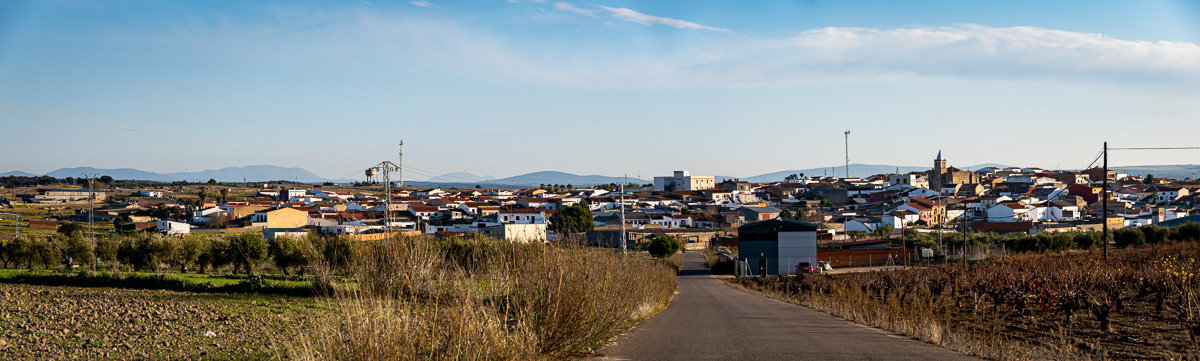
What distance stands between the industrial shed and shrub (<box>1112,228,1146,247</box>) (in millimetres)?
19756

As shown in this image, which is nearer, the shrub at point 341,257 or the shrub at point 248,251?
the shrub at point 341,257

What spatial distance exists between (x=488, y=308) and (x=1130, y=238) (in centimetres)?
4649

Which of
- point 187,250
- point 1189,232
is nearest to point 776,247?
point 1189,232

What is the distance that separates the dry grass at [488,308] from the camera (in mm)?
5305

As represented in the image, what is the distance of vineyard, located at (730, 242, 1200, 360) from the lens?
35.4 ft

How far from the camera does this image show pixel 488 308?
725cm

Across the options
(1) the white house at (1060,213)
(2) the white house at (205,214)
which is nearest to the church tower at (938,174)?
(1) the white house at (1060,213)

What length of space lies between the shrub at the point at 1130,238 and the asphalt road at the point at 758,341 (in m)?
38.0

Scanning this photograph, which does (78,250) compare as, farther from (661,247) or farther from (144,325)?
(661,247)

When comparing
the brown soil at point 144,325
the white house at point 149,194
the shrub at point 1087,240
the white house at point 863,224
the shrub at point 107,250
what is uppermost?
the white house at point 149,194

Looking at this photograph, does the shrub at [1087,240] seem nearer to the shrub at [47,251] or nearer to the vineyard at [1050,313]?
the vineyard at [1050,313]

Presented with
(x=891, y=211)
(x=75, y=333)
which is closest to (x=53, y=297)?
(x=75, y=333)

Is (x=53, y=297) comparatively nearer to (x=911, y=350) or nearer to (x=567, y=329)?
(x=567, y=329)

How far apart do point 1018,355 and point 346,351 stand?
7.77 m
